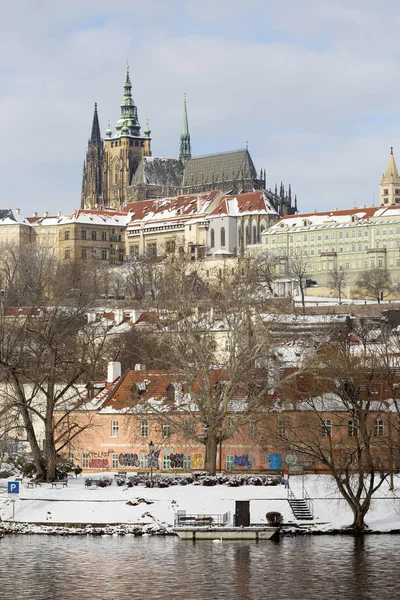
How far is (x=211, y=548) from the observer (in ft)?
158

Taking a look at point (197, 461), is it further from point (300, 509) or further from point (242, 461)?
point (300, 509)

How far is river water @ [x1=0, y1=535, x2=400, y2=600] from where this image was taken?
131 ft

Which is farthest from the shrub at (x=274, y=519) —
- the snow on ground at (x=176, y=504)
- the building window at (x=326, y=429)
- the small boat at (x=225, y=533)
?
the building window at (x=326, y=429)

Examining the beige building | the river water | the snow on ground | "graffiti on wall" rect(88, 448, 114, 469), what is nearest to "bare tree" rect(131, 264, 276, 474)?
"graffiti on wall" rect(88, 448, 114, 469)

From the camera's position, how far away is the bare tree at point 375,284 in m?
163

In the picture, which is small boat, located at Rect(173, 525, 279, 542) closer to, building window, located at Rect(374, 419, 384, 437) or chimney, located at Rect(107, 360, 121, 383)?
building window, located at Rect(374, 419, 384, 437)

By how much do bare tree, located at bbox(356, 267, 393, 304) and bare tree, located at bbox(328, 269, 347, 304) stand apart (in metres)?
2.13

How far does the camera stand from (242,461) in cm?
6134

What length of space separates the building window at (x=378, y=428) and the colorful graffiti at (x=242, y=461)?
255 inches

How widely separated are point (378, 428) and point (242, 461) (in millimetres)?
7340

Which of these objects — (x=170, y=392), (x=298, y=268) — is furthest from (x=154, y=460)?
(x=298, y=268)

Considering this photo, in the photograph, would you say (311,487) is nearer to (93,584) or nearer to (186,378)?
(186,378)

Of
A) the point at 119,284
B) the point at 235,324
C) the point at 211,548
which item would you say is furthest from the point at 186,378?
the point at 119,284

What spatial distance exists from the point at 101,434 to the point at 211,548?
56.4 feet
